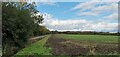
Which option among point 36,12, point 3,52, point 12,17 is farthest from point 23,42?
point 36,12

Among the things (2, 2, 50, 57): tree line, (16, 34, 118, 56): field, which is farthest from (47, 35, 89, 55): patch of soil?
(2, 2, 50, 57): tree line

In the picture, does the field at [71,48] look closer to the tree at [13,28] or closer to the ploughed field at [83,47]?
the ploughed field at [83,47]

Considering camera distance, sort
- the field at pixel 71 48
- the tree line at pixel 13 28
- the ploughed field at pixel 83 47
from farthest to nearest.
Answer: the tree line at pixel 13 28
the ploughed field at pixel 83 47
the field at pixel 71 48

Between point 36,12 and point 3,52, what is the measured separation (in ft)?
77.4

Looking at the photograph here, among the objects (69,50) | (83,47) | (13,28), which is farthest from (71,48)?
(13,28)

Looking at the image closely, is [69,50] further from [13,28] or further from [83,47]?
[13,28]

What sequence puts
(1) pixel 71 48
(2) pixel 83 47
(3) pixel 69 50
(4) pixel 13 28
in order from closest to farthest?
(3) pixel 69 50
(4) pixel 13 28
(1) pixel 71 48
(2) pixel 83 47

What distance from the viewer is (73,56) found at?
15156 millimetres

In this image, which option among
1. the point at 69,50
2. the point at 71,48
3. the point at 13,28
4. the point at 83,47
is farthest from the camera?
the point at 83,47

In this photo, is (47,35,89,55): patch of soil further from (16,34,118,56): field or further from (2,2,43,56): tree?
(2,2,43,56): tree

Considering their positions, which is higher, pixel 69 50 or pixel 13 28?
pixel 13 28

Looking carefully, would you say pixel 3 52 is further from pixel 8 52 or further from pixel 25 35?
pixel 25 35

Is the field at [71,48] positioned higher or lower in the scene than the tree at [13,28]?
lower

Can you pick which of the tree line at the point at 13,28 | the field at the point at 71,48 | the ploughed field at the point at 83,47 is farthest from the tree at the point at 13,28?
the ploughed field at the point at 83,47
